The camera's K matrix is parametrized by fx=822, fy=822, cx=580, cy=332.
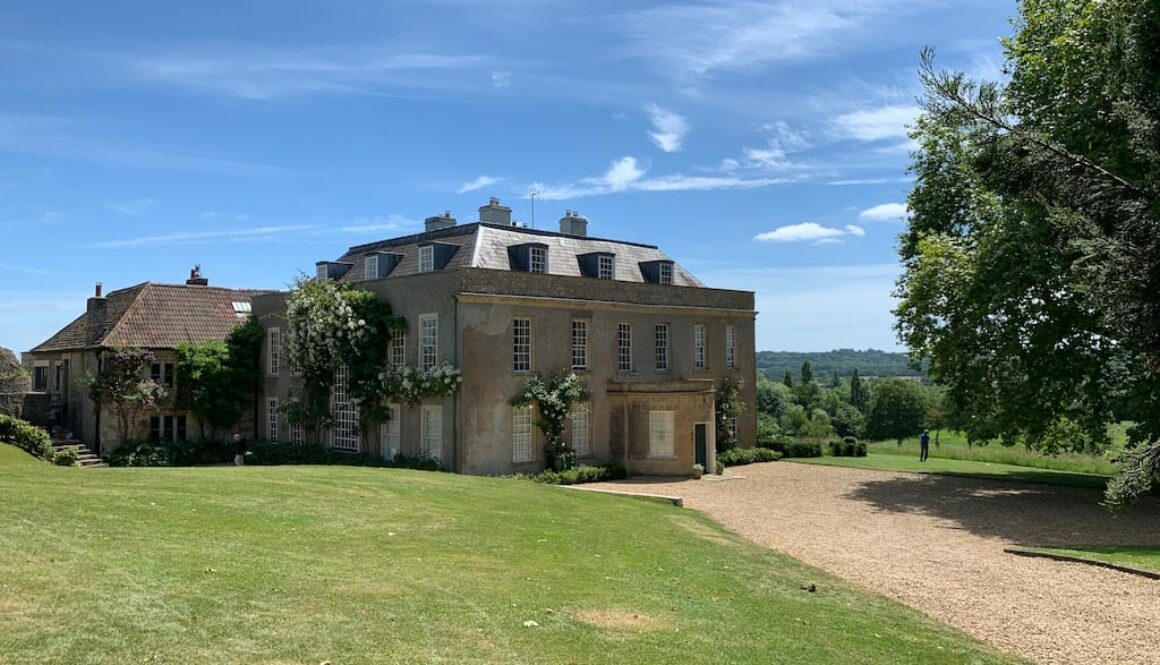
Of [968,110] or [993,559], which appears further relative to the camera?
[993,559]

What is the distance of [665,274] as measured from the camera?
3747cm

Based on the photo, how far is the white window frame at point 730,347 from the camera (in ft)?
123

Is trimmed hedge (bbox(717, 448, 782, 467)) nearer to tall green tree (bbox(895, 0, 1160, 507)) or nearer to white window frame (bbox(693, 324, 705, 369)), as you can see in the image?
white window frame (bbox(693, 324, 705, 369))

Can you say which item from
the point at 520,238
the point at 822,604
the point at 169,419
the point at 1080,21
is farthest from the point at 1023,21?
the point at 169,419

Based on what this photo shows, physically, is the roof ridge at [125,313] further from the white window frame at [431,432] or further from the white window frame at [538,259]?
the white window frame at [538,259]

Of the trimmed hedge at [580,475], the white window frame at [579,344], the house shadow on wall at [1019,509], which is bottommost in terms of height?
the house shadow on wall at [1019,509]

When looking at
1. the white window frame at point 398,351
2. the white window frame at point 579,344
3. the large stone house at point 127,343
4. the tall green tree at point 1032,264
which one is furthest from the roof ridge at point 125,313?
the tall green tree at point 1032,264

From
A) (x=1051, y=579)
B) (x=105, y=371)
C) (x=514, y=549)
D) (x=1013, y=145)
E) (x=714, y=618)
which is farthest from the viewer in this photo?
(x=105, y=371)

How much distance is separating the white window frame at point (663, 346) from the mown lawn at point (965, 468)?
324 inches

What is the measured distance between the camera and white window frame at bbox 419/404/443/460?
27.5 meters

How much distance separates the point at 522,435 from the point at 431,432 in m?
3.12

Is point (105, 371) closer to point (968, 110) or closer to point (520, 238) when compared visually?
point (520, 238)

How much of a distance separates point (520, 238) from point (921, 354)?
1598 cm

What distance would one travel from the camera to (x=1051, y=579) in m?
14.7
